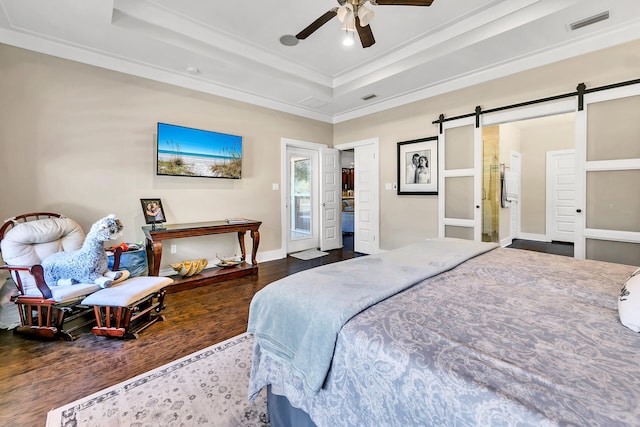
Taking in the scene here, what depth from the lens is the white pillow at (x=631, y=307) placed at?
3.08ft

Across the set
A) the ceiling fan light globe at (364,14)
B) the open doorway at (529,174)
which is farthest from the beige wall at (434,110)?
the ceiling fan light globe at (364,14)

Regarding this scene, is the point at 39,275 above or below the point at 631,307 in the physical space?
below

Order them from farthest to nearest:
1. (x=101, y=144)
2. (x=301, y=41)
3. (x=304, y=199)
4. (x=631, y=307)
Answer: (x=304, y=199) < (x=301, y=41) < (x=101, y=144) < (x=631, y=307)

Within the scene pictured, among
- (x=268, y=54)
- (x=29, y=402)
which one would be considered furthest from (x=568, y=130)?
(x=29, y=402)

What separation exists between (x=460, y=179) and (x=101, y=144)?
467 centimetres

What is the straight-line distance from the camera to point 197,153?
12.7ft

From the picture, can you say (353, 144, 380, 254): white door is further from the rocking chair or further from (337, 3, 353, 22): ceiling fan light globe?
the rocking chair

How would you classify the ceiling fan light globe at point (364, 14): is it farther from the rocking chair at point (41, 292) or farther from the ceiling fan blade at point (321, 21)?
the rocking chair at point (41, 292)

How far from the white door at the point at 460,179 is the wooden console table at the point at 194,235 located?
286 cm

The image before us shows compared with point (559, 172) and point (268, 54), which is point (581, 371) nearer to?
point (268, 54)

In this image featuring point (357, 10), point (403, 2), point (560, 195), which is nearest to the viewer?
point (403, 2)

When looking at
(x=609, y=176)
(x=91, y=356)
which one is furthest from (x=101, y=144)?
(x=609, y=176)

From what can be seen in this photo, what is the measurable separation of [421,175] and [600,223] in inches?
84.2

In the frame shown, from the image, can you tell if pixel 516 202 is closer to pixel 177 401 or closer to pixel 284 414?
pixel 284 414
